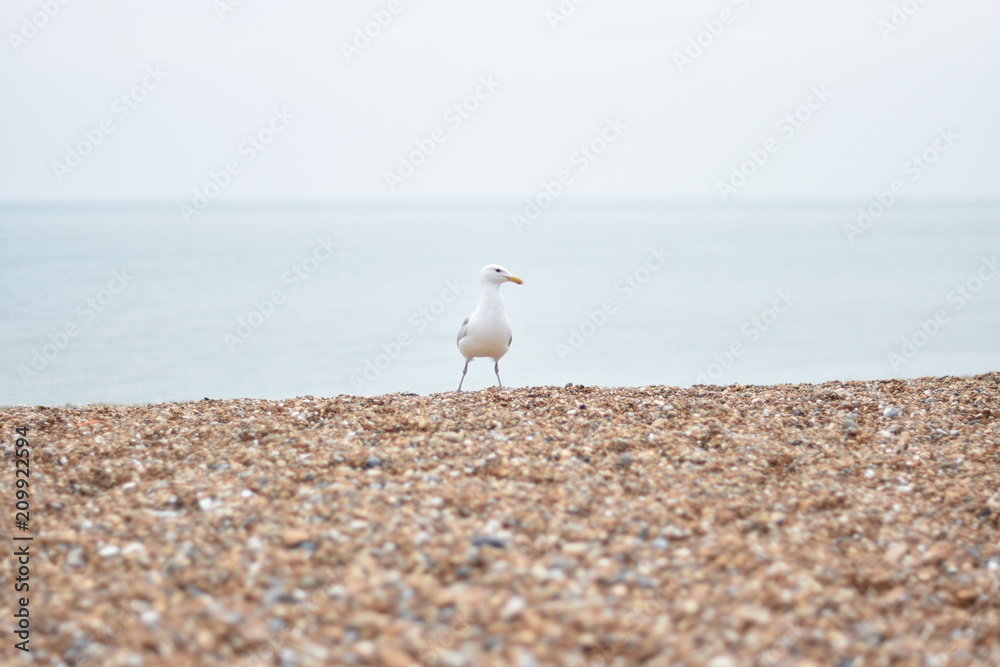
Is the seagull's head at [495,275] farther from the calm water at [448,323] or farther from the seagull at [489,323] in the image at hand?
the calm water at [448,323]

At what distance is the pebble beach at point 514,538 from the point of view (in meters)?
4.20

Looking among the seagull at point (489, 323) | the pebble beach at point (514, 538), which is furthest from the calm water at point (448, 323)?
the pebble beach at point (514, 538)

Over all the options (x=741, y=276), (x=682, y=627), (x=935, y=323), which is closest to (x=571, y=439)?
(x=682, y=627)

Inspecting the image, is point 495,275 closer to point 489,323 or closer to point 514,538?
point 489,323

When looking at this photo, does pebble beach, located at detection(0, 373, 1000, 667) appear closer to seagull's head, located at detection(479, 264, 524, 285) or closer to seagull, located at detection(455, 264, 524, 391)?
seagull, located at detection(455, 264, 524, 391)

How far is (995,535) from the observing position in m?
5.60

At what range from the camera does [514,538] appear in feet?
16.7

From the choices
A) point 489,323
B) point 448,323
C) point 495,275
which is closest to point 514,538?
point 489,323

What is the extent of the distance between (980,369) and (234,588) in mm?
27638

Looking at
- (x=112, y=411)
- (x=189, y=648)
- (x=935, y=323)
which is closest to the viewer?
(x=189, y=648)

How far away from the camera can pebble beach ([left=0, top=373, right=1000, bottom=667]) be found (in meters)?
4.20

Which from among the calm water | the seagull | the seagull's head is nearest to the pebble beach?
the seagull

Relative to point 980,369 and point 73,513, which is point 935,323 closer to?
point 980,369

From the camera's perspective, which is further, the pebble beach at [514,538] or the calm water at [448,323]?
the calm water at [448,323]
